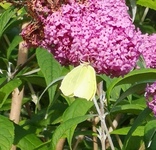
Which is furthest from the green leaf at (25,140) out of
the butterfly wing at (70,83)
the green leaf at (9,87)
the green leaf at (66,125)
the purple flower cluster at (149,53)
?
the purple flower cluster at (149,53)

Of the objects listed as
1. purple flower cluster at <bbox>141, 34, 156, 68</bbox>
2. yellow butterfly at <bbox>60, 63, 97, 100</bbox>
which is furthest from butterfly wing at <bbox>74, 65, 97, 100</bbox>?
purple flower cluster at <bbox>141, 34, 156, 68</bbox>

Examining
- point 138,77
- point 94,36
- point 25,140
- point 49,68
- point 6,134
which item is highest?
point 94,36

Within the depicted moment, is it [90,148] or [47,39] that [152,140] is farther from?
[90,148]

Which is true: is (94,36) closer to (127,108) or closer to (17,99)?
(127,108)

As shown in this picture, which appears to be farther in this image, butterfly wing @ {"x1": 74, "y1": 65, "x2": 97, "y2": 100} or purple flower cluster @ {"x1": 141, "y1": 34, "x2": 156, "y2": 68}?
purple flower cluster @ {"x1": 141, "y1": 34, "x2": 156, "y2": 68}

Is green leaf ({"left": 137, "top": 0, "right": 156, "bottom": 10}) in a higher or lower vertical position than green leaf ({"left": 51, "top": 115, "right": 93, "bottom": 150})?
higher

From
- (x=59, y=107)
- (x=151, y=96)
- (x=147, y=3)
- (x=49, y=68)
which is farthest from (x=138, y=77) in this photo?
(x=59, y=107)

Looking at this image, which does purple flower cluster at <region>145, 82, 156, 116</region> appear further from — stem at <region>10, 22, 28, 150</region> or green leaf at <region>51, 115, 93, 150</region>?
stem at <region>10, 22, 28, 150</region>

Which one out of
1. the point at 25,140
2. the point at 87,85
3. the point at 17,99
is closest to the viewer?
the point at 87,85
